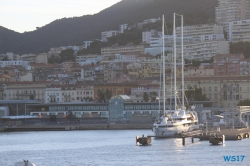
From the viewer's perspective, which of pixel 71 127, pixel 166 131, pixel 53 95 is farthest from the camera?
pixel 53 95

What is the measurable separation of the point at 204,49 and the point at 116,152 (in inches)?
4155

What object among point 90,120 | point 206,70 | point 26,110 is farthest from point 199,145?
point 206,70

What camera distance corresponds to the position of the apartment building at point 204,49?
170375 millimetres

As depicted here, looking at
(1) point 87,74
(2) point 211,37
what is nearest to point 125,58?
(2) point 211,37

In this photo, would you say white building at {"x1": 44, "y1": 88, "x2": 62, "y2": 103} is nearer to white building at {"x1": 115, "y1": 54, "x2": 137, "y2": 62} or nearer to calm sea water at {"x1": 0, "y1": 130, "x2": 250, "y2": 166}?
white building at {"x1": 115, "y1": 54, "x2": 137, "y2": 62}

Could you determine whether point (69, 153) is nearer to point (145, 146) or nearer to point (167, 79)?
point (145, 146)

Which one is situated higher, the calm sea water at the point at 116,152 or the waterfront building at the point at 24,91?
the waterfront building at the point at 24,91

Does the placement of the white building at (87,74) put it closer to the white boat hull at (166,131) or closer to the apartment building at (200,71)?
the apartment building at (200,71)

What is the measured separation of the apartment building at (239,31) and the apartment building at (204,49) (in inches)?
319

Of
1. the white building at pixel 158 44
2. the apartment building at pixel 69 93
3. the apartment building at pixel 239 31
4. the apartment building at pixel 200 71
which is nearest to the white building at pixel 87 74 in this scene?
the white building at pixel 158 44

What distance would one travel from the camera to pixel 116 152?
70062mm

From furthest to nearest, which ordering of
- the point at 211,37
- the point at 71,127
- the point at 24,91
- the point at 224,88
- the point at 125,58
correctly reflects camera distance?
the point at 125,58
the point at 211,37
the point at 24,91
the point at 224,88
the point at 71,127

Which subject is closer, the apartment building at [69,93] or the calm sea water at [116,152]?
the calm sea water at [116,152]

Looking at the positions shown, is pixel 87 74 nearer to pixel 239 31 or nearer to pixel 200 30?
pixel 239 31
